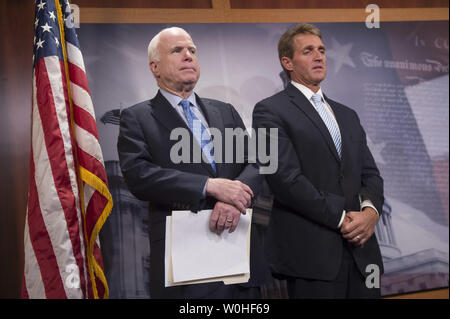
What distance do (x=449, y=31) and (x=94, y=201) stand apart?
2240 mm

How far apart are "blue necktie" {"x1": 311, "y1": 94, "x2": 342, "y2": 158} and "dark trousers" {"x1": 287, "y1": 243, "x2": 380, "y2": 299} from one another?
20.2 inches

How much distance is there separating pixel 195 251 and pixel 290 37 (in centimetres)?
122

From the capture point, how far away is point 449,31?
300 cm

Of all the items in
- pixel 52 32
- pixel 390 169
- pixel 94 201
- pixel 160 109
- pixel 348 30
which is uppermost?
pixel 348 30

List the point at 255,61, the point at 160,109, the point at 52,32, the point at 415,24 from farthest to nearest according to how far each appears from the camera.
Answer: the point at 415,24 < the point at 255,61 < the point at 160,109 < the point at 52,32

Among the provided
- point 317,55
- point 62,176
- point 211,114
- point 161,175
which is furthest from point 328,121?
point 62,176

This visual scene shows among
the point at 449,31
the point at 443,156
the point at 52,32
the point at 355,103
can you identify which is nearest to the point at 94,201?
the point at 52,32

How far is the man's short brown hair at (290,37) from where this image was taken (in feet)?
8.80

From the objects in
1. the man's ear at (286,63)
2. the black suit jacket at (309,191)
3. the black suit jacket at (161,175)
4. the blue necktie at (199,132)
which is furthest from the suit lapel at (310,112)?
the blue necktie at (199,132)

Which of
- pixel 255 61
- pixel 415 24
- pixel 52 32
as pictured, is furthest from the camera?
pixel 415 24

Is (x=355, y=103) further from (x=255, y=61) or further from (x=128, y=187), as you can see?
(x=128, y=187)

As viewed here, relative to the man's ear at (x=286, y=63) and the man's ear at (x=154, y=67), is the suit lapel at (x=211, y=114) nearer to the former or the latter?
the man's ear at (x=154, y=67)

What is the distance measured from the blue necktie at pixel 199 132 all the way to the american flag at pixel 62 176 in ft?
1.45

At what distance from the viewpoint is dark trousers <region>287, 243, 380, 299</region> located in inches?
94.5
